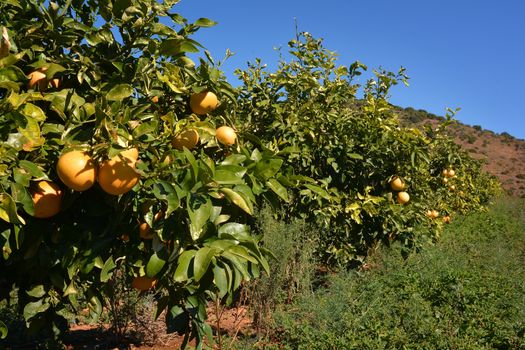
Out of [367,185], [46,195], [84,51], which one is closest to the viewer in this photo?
[46,195]

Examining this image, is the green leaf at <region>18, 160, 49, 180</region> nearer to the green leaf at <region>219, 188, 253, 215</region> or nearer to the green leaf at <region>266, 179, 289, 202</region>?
the green leaf at <region>219, 188, 253, 215</region>

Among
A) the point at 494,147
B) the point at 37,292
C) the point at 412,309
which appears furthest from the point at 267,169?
the point at 494,147

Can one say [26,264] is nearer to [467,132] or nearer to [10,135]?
[10,135]

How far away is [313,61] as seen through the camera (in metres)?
4.32

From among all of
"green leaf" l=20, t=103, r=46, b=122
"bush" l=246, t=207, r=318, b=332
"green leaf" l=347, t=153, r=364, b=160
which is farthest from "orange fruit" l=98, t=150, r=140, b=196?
"green leaf" l=347, t=153, r=364, b=160

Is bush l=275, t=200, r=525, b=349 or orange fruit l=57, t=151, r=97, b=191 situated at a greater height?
orange fruit l=57, t=151, r=97, b=191

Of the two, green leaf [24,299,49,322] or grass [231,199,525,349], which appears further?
grass [231,199,525,349]

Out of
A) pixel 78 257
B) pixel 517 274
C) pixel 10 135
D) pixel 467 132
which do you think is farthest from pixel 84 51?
pixel 467 132

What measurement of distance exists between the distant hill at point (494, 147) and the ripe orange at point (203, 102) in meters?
27.3

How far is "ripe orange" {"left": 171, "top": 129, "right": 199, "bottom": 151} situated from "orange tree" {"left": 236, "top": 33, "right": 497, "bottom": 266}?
208cm

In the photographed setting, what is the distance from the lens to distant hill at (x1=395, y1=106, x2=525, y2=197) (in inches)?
1156

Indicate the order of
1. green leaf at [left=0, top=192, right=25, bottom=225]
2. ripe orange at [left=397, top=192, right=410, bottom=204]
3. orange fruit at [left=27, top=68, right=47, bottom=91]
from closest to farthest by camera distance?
green leaf at [left=0, top=192, right=25, bottom=225]
orange fruit at [left=27, top=68, right=47, bottom=91]
ripe orange at [left=397, top=192, right=410, bottom=204]

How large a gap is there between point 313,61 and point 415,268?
8.41 ft

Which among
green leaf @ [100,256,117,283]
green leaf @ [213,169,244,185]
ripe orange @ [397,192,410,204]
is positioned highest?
ripe orange @ [397,192,410,204]
